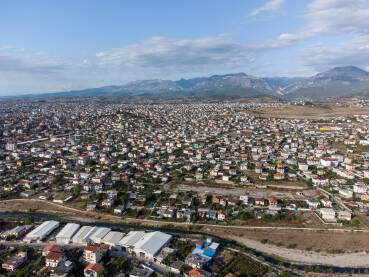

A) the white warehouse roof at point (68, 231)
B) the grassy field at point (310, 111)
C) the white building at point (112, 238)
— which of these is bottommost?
the white building at point (112, 238)

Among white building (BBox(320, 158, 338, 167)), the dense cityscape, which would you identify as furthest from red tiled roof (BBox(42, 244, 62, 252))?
white building (BBox(320, 158, 338, 167))

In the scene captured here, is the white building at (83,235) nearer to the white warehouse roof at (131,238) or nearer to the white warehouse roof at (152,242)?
the white warehouse roof at (131,238)

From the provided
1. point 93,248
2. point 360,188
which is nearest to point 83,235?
point 93,248

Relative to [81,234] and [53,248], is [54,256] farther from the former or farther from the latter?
[81,234]

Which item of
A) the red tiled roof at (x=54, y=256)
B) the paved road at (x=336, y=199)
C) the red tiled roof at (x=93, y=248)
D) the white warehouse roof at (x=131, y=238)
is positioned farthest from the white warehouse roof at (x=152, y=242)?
the paved road at (x=336, y=199)

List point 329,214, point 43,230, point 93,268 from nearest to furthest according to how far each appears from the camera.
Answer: point 93,268 < point 43,230 < point 329,214

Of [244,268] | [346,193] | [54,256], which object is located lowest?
[244,268]

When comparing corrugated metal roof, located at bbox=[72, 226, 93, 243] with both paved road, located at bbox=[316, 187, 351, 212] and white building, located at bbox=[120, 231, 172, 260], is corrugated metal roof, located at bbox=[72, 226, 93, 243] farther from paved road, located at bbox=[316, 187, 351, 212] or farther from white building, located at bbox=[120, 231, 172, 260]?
paved road, located at bbox=[316, 187, 351, 212]
